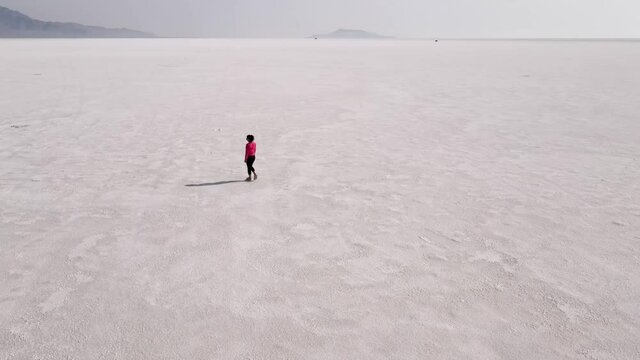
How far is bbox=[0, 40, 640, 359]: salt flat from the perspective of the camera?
3814mm

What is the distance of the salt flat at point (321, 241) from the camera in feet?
12.5

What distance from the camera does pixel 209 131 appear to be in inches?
462

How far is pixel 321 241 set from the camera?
5516 millimetres

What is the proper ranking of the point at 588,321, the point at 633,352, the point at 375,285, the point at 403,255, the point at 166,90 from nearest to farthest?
the point at 633,352 → the point at 588,321 → the point at 375,285 → the point at 403,255 → the point at 166,90

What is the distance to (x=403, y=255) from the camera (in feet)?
16.9

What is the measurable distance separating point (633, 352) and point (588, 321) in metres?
0.41

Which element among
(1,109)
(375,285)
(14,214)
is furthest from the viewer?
(1,109)

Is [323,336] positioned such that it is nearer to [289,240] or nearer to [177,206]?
[289,240]

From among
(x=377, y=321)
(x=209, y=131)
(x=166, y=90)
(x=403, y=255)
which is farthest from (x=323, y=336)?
(x=166, y=90)

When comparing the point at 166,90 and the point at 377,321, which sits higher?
the point at 166,90

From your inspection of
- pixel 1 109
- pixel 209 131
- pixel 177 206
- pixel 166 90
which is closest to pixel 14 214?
pixel 177 206

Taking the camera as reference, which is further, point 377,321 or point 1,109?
point 1,109

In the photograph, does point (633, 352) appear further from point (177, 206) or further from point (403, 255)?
point (177, 206)

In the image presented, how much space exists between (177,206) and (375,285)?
3.34 meters
